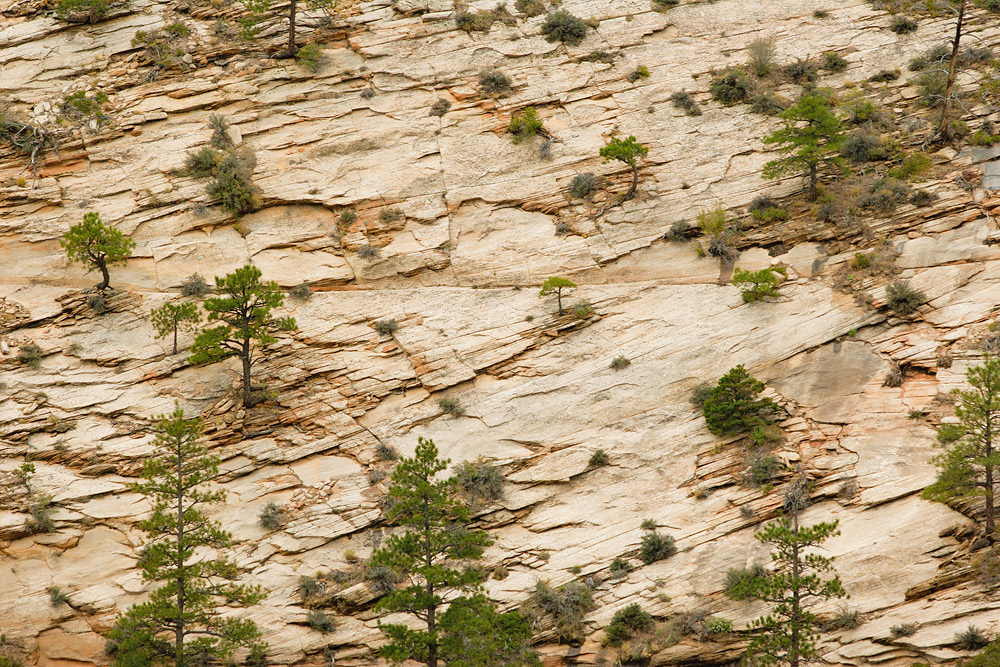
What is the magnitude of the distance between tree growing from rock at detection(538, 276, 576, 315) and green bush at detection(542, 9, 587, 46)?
51.4 ft

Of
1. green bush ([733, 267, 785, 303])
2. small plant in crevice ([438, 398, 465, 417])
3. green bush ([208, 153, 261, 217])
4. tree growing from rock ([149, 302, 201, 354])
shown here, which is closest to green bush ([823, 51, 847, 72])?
green bush ([733, 267, 785, 303])

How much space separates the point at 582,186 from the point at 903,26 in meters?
19.3

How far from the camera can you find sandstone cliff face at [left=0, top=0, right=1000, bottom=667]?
3027cm

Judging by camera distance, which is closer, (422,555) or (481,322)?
(422,555)

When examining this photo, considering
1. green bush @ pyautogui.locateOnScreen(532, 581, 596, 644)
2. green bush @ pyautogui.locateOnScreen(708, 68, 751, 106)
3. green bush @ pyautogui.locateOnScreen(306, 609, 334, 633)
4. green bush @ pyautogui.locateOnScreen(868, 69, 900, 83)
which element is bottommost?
green bush @ pyautogui.locateOnScreen(532, 581, 596, 644)

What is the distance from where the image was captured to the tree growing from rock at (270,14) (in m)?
45.5

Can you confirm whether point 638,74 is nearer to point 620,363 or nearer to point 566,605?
point 620,363

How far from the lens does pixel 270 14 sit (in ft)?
156

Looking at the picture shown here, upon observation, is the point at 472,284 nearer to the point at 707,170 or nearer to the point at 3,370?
the point at 707,170

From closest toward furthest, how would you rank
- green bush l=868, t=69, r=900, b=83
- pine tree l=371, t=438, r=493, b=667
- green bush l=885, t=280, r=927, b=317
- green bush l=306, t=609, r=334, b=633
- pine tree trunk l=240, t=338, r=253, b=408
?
1. pine tree l=371, t=438, r=493, b=667
2. green bush l=306, t=609, r=334, b=633
3. pine tree trunk l=240, t=338, r=253, b=408
4. green bush l=885, t=280, r=927, b=317
5. green bush l=868, t=69, r=900, b=83

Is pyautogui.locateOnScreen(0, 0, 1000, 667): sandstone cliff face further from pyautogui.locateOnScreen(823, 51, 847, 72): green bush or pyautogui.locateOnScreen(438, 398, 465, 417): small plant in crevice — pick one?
pyautogui.locateOnScreen(823, 51, 847, 72): green bush

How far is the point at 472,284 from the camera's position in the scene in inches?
1505

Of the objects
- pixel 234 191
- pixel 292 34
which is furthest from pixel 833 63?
pixel 234 191

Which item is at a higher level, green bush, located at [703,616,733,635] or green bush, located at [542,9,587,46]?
green bush, located at [542,9,587,46]
